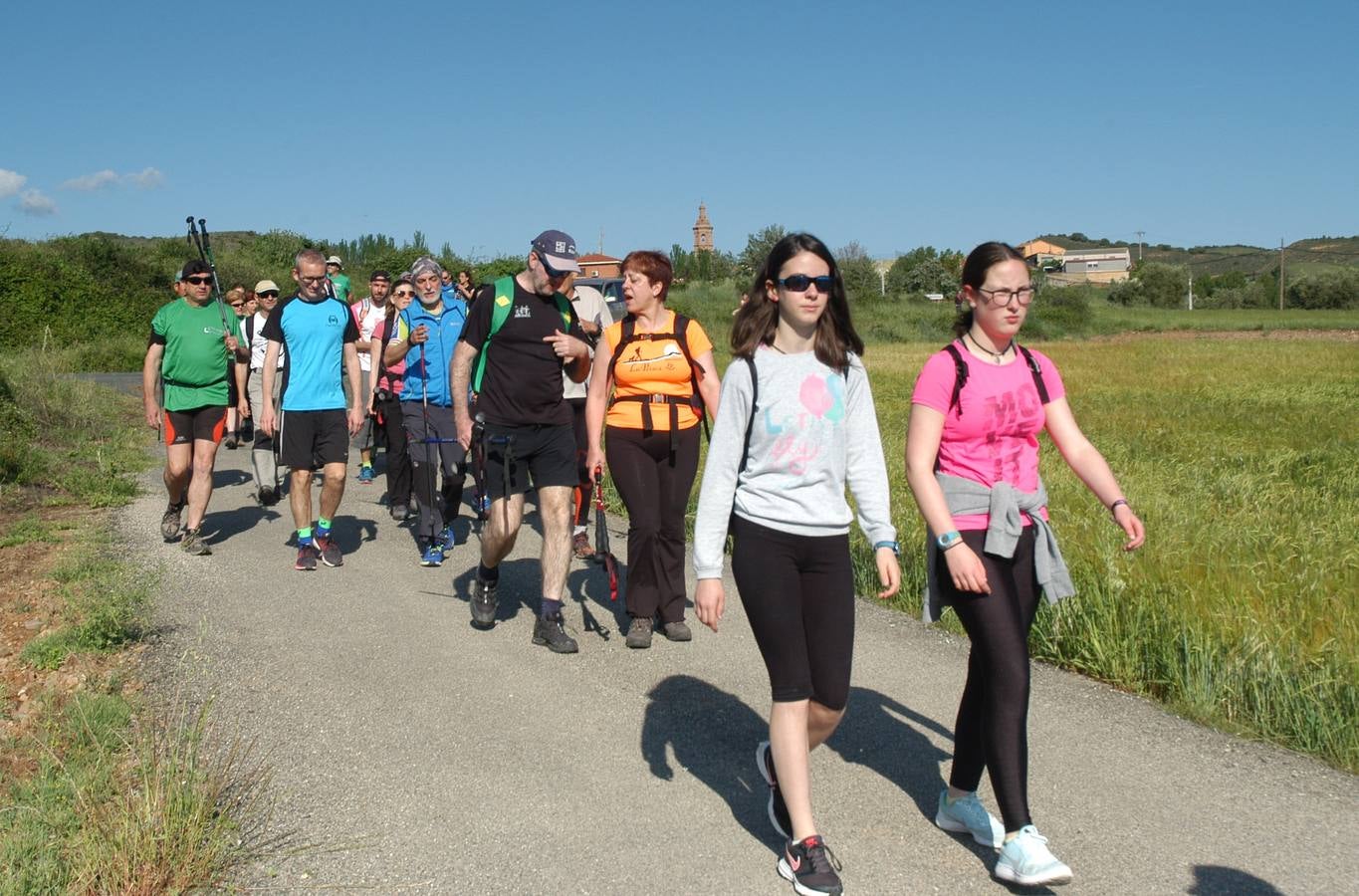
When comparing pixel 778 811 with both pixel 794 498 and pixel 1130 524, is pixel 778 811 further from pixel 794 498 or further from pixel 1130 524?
pixel 1130 524

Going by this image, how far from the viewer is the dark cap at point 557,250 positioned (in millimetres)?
6391

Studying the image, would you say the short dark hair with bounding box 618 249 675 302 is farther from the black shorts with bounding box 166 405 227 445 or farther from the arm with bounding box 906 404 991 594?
the black shorts with bounding box 166 405 227 445

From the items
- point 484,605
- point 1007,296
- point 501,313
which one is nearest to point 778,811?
point 1007,296

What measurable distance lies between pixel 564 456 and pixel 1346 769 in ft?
13.2

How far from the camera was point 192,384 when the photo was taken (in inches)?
347

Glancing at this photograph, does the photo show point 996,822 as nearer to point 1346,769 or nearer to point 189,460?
point 1346,769

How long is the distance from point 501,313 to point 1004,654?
3.71m

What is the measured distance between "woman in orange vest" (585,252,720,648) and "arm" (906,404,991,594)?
8.88 ft

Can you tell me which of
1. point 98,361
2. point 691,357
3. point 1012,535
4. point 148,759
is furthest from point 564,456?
point 98,361

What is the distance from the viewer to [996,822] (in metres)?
4.01

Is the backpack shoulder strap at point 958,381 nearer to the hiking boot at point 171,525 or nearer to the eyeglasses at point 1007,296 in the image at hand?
the eyeglasses at point 1007,296

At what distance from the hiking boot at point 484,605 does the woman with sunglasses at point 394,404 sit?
3204 mm

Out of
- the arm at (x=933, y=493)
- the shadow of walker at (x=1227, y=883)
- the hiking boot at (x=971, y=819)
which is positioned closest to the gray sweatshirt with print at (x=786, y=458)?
the arm at (x=933, y=493)

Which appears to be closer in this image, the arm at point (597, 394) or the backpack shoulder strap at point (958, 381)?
the backpack shoulder strap at point (958, 381)
